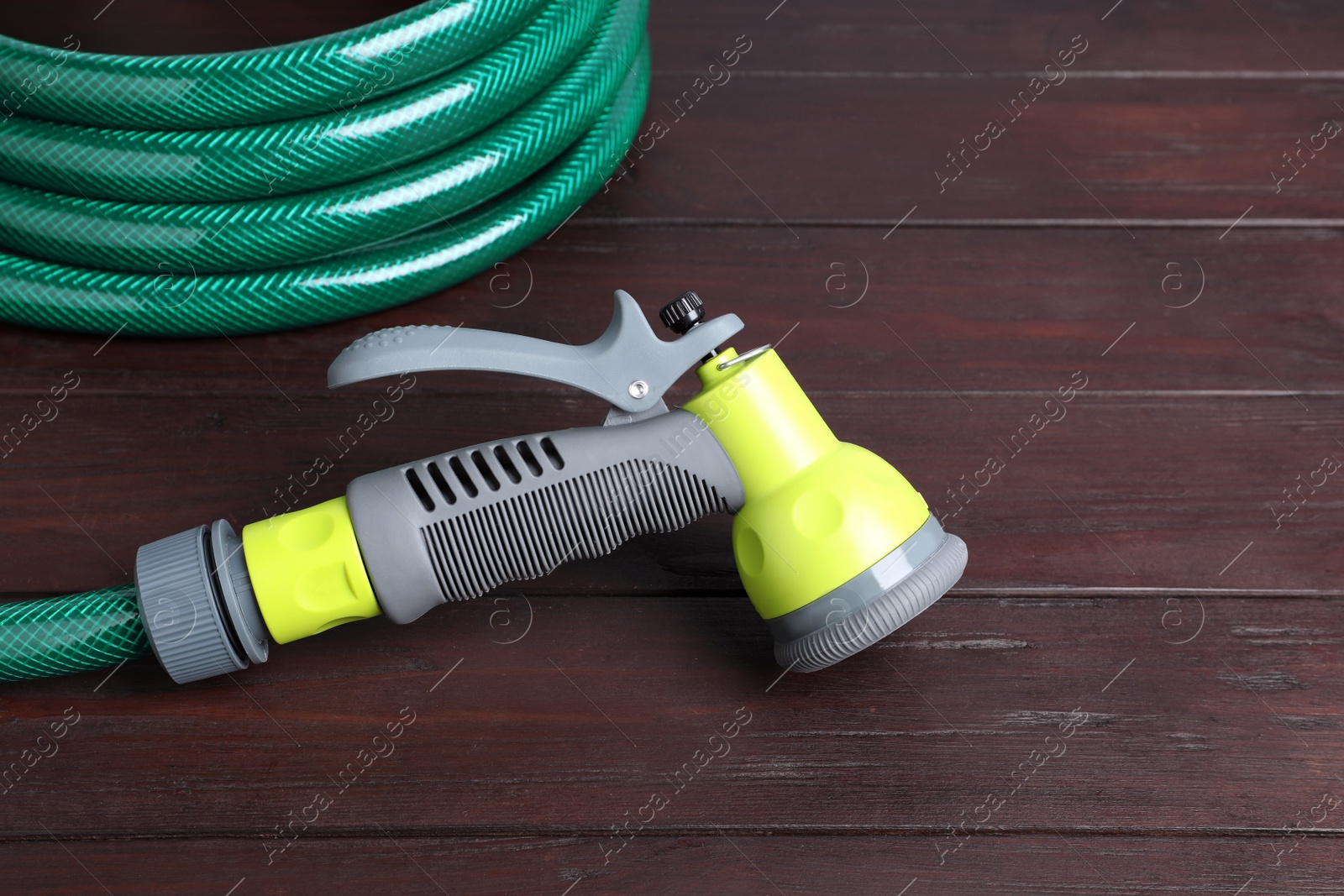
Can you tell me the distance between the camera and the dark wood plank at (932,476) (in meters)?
0.93

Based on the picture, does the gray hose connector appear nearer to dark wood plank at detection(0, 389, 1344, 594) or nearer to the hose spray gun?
the hose spray gun

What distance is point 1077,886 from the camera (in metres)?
0.76

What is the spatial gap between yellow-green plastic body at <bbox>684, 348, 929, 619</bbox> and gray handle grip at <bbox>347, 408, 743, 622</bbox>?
0.02 metres

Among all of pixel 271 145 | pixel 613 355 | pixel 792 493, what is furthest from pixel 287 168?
pixel 792 493

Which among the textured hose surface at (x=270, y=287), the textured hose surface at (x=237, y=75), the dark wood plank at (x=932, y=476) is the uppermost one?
the textured hose surface at (x=237, y=75)

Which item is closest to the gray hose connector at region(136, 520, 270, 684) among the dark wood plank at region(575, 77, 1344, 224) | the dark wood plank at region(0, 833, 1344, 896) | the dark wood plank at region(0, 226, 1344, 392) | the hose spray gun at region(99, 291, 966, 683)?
the hose spray gun at region(99, 291, 966, 683)

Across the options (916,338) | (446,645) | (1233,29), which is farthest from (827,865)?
(1233,29)

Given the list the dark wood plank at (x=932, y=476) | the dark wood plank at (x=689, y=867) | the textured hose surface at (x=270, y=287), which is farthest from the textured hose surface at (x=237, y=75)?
the dark wood plank at (x=689, y=867)

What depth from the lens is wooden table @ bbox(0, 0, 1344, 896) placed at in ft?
2.55

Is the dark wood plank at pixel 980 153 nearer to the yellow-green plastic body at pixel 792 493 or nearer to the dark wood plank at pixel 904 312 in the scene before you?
the dark wood plank at pixel 904 312

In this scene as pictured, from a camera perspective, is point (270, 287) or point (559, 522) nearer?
point (559, 522)

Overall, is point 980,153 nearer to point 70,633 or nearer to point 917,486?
point 917,486

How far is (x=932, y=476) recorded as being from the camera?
39.7 inches

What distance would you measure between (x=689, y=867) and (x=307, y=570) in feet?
1.06
